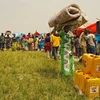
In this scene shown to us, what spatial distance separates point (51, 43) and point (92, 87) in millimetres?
9073

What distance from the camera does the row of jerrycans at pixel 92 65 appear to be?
26.9ft

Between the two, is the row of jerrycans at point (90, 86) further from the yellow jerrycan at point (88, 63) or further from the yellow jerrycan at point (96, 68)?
the yellow jerrycan at point (88, 63)

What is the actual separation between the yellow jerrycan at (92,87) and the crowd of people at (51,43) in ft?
11.7

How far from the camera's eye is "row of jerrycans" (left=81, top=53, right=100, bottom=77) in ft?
26.9

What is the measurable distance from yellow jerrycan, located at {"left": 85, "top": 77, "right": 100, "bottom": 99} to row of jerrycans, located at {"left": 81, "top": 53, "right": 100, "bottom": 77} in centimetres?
32

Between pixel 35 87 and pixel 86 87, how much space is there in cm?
154

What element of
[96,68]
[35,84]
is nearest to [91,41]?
[35,84]

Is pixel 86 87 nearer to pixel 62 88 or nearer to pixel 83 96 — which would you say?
pixel 83 96

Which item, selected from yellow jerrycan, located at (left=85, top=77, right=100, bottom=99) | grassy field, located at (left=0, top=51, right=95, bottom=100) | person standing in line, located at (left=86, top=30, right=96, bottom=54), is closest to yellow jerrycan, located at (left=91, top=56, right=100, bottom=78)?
yellow jerrycan, located at (left=85, top=77, right=100, bottom=99)

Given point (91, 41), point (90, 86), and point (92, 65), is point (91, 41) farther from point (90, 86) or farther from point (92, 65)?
point (90, 86)

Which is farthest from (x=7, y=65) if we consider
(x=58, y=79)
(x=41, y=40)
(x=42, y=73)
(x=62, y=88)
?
(x=41, y=40)

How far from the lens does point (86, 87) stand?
7977 mm

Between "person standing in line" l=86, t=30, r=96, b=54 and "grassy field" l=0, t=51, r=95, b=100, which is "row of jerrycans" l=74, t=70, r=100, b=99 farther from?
"person standing in line" l=86, t=30, r=96, b=54

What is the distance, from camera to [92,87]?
7863 mm
